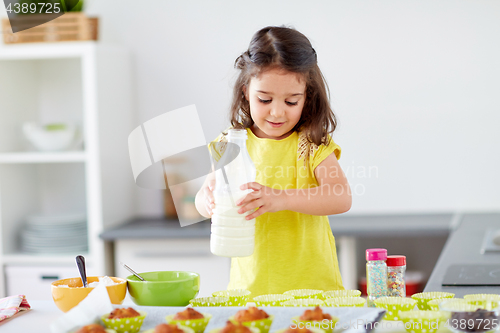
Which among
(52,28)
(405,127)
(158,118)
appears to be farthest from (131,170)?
(405,127)

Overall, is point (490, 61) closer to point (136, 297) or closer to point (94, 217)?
point (94, 217)

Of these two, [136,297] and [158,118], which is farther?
[158,118]

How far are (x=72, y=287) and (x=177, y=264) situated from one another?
1328 mm

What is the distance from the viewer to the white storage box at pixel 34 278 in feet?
7.87

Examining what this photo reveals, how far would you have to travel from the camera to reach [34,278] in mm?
2428

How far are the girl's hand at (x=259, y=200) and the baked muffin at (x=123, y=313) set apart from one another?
29 cm

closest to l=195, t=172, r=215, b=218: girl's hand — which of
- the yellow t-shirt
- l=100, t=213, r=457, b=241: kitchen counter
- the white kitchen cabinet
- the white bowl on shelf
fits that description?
the yellow t-shirt

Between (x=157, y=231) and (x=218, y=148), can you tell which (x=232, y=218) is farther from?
(x=157, y=231)

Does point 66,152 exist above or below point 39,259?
above

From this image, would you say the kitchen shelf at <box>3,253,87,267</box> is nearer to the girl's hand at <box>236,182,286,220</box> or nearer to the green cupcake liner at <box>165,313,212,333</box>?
the girl's hand at <box>236,182,286,220</box>

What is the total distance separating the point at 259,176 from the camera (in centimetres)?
138

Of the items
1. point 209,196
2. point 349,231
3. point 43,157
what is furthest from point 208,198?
point 43,157

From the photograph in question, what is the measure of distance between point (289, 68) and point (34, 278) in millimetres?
1725

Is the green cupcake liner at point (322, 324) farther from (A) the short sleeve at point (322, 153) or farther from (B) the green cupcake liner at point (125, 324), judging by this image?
(A) the short sleeve at point (322, 153)
